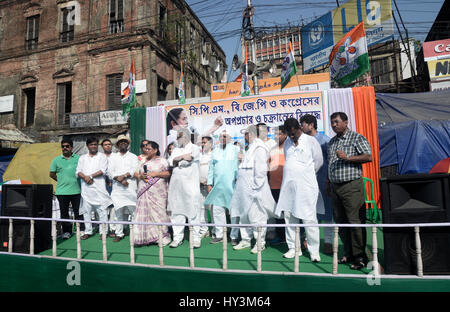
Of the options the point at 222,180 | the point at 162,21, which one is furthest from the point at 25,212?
the point at 162,21

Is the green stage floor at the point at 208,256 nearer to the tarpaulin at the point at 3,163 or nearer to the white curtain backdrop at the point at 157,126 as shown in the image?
the white curtain backdrop at the point at 157,126

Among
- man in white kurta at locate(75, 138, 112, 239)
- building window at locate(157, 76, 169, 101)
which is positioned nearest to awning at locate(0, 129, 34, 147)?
building window at locate(157, 76, 169, 101)

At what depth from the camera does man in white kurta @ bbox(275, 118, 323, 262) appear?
10.0 ft

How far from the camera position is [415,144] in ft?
19.6

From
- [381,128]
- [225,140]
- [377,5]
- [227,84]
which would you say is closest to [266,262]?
[225,140]

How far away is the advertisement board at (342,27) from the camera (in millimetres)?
11969

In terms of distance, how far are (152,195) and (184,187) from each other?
51cm

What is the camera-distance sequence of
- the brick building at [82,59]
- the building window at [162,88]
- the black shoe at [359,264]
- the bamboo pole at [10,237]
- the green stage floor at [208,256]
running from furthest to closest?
the building window at [162,88] → the brick building at [82,59] → the bamboo pole at [10,237] → the green stage floor at [208,256] → the black shoe at [359,264]

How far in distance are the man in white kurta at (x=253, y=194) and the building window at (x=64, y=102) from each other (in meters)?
14.7

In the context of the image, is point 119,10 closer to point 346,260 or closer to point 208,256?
point 208,256

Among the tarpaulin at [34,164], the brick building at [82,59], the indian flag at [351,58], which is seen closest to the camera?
the indian flag at [351,58]

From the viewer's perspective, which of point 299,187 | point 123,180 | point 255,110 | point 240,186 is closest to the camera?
point 299,187

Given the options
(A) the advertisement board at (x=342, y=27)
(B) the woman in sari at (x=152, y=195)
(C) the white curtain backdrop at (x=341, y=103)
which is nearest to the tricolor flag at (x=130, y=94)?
(B) the woman in sari at (x=152, y=195)

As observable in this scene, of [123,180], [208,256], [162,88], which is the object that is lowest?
[208,256]
